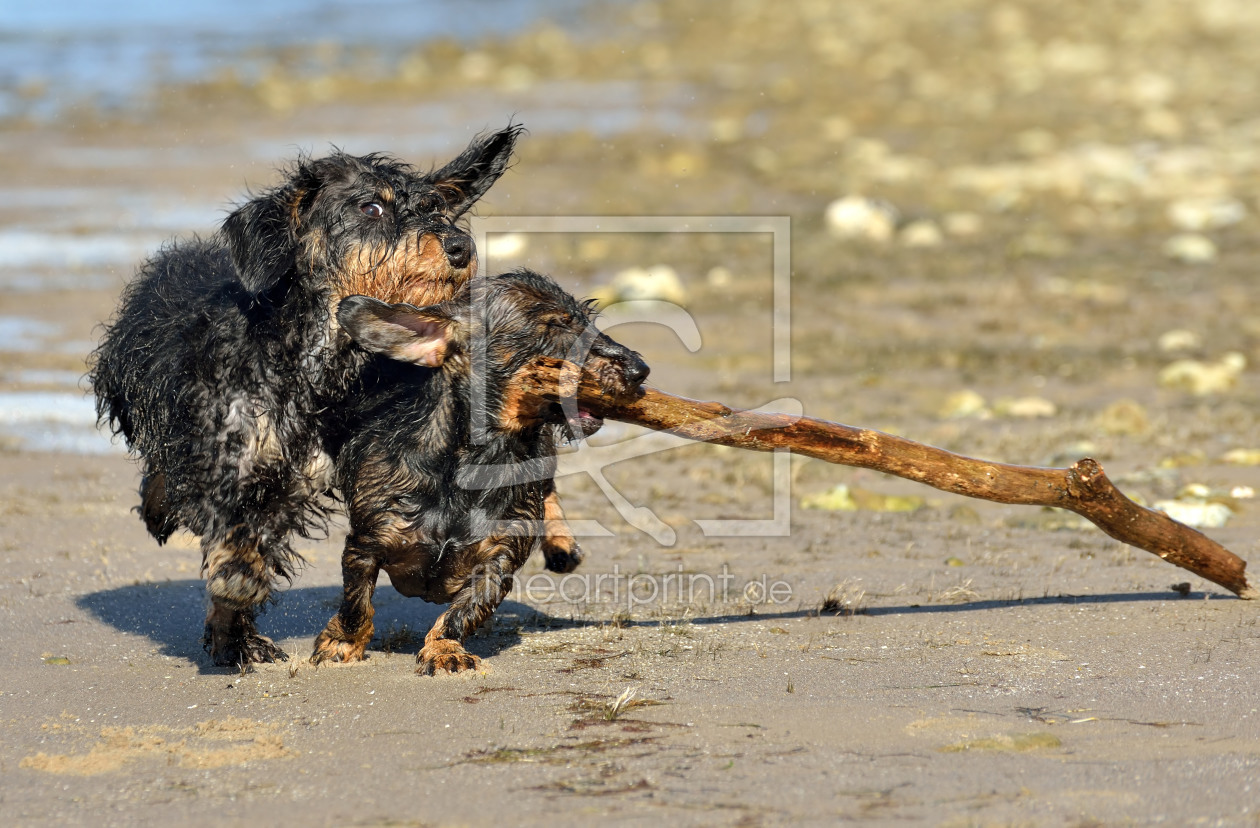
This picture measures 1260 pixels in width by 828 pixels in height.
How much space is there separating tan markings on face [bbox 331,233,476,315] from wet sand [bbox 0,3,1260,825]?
1.44 metres

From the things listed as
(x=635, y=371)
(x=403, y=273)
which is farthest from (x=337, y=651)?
(x=635, y=371)

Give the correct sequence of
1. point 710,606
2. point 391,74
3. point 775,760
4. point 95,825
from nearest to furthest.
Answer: point 95,825, point 775,760, point 710,606, point 391,74

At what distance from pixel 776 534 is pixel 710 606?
1411 mm

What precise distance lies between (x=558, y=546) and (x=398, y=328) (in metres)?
1.44

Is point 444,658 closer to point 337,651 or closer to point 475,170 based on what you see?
point 337,651

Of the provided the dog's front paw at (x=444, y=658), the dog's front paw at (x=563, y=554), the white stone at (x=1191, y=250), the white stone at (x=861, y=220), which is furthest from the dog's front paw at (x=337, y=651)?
the white stone at (x=1191, y=250)

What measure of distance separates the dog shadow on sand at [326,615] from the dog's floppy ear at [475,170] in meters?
1.80

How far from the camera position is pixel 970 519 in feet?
27.2

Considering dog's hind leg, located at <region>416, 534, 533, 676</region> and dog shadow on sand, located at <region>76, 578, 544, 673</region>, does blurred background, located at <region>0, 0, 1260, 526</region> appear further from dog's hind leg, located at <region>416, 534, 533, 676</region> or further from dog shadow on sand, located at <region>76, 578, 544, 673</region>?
dog's hind leg, located at <region>416, 534, 533, 676</region>

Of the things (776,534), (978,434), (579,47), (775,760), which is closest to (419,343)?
(775,760)

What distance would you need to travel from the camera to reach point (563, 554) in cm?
633

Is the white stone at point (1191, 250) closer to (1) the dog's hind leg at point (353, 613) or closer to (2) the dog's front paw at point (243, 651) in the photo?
(1) the dog's hind leg at point (353, 613)

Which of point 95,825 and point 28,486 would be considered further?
point 28,486

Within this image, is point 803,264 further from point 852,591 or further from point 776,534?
point 852,591
